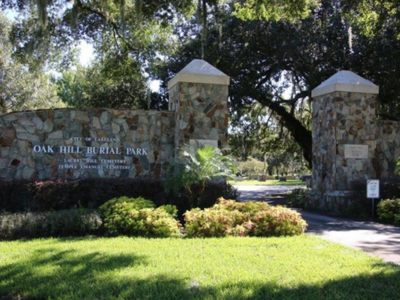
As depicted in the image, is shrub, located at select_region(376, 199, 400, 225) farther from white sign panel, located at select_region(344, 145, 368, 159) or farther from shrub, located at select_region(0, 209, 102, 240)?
shrub, located at select_region(0, 209, 102, 240)

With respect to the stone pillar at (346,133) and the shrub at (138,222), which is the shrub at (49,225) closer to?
the shrub at (138,222)

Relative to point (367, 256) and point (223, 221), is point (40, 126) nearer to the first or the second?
point (223, 221)

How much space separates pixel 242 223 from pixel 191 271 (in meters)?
3.12

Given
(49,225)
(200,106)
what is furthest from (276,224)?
→ (200,106)

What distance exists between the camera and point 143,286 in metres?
4.70

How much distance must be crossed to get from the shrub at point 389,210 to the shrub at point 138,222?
5.71 meters

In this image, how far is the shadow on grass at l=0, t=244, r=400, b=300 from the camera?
14.8 ft

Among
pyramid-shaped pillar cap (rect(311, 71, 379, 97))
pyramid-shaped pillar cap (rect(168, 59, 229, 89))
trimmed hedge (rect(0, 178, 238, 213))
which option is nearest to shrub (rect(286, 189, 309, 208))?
pyramid-shaped pillar cap (rect(311, 71, 379, 97))

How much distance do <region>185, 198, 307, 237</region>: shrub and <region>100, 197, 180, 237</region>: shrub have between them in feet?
1.24

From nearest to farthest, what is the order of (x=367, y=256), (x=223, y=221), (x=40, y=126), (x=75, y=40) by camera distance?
(x=367, y=256)
(x=223, y=221)
(x=40, y=126)
(x=75, y=40)

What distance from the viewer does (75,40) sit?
1917 centimetres

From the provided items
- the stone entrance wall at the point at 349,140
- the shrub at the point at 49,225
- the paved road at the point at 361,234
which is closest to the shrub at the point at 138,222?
the shrub at the point at 49,225

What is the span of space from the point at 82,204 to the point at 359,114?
850cm

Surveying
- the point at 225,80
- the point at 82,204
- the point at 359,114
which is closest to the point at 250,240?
the point at 82,204
